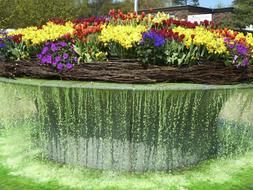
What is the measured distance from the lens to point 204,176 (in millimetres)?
4980

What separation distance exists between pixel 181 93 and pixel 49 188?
1.67 m

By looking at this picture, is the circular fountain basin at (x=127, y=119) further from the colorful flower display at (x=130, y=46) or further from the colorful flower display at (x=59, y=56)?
the colorful flower display at (x=130, y=46)

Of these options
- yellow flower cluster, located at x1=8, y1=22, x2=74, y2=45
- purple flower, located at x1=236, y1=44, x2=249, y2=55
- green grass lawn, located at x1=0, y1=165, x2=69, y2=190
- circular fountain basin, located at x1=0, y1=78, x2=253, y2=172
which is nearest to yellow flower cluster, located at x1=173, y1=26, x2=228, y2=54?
purple flower, located at x1=236, y1=44, x2=249, y2=55

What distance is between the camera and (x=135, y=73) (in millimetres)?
4523

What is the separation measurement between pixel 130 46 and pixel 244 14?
31388mm

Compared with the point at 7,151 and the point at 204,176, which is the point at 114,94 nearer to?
the point at 204,176

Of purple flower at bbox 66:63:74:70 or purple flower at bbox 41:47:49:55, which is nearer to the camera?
purple flower at bbox 66:63:74:70

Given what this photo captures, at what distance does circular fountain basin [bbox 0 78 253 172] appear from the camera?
450 centimetres

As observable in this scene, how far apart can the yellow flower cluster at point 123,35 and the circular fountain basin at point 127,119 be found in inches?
21.3

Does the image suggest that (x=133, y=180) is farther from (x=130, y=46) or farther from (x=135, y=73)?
(x=130, y=46)

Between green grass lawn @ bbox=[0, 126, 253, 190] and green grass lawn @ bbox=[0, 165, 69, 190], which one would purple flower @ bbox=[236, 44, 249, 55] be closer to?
green grass lawn @ bbox=[0, 126, 253, 190]

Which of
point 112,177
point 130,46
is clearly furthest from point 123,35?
point 112,177

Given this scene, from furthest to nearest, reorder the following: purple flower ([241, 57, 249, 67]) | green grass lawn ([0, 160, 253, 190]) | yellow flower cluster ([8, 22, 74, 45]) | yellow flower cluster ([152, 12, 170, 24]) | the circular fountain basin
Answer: yellow flower cluster ([152, 12, 170, 24]) → yellow flower cluster ([8, 22, 74, 45]) → purple flower ([241, 57, 249, 67]) → green grass lawn ([0, 160, 253, 190]) → the circular fountain basin

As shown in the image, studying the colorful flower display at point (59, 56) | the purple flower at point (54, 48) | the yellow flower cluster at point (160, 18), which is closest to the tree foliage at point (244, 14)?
the yellow flower cluster at point (160, 18)
